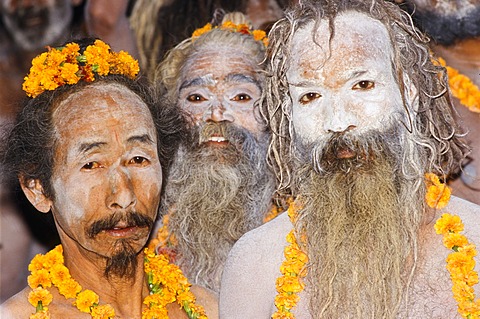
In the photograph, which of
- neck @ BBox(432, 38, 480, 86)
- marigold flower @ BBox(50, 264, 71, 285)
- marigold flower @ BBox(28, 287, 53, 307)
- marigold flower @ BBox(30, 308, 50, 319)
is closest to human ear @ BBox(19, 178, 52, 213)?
marigold flower @ BBox(50, 264, 71, 285)

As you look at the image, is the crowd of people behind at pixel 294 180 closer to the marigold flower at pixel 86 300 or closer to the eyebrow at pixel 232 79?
the marigold flower at pixel 86 300

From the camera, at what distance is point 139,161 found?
5.45 meters

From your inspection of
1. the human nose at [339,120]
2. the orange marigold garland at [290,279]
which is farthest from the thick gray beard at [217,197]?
the human nose at [339,120]

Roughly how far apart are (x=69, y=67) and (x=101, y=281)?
102 cm

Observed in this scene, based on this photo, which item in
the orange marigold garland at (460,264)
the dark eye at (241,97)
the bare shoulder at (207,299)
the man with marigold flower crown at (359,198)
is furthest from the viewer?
the dark eye at (241,97)

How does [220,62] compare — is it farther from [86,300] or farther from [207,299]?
[86,300]

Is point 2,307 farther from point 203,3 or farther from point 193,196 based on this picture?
point 203,3

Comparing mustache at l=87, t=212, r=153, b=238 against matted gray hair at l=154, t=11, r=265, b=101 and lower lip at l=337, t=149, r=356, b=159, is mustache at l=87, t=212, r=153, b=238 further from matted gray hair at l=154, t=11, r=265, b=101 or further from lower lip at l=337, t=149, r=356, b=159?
matted gray hair at l=154, t=11, r=265, b=101

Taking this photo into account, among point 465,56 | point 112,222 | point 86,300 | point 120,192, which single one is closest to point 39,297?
point 86,300

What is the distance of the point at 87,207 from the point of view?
17.3ft

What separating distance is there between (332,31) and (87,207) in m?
1.36

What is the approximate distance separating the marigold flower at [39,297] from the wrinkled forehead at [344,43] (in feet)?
4.97

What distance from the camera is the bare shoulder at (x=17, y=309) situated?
5.17 meters

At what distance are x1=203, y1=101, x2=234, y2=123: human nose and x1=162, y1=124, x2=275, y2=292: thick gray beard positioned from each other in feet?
0.52
